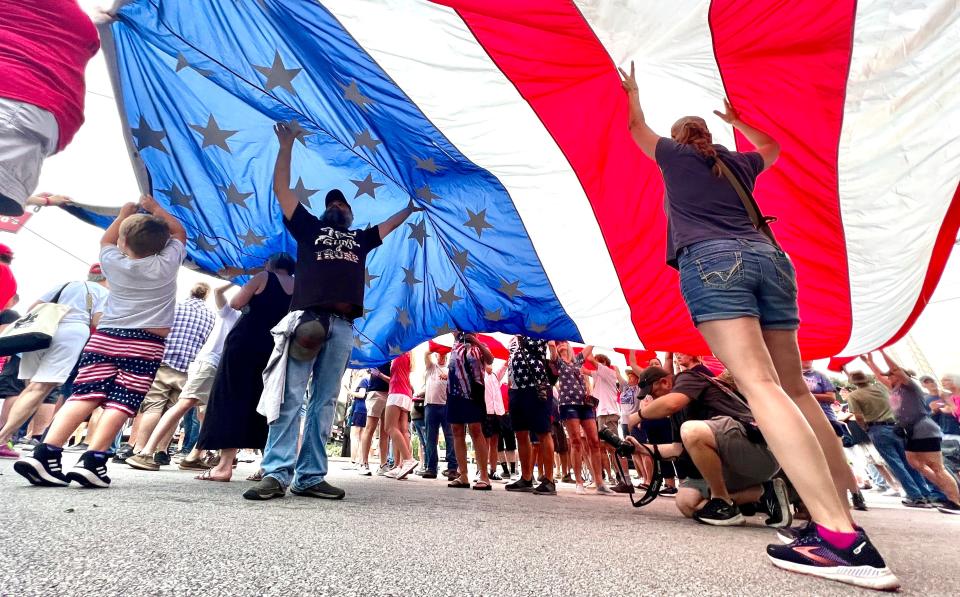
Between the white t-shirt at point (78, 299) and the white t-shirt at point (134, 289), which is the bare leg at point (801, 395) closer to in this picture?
the white t-shirt at point (134, 289)

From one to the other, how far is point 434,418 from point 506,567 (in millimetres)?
4709

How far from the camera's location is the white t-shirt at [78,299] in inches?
145

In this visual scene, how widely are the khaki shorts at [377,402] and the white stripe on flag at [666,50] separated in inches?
164

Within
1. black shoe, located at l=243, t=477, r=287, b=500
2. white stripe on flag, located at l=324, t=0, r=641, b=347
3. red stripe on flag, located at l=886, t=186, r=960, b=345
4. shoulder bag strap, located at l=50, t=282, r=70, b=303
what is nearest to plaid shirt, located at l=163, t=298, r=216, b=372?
shoulder bag strap, located at l=50, t=282, r=70, b=303

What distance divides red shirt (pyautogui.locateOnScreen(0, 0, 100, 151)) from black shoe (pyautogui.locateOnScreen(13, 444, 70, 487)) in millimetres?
1436

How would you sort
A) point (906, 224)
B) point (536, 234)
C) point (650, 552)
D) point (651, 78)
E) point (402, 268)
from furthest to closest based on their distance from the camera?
point (402, 268) < point (536, 234) < point (906, 224) < point (651, 78) < point (650, 552)

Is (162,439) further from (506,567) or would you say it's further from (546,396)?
(506,567)

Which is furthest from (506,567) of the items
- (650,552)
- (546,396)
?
(546,396)

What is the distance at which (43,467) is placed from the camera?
2225 millimetres

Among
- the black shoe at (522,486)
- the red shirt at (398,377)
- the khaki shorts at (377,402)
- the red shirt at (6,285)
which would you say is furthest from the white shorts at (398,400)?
the red shirt at (6,285)

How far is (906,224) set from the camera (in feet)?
8.80

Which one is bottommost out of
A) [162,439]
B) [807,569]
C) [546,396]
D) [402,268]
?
[807,569]

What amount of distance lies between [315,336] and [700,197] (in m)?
1.78

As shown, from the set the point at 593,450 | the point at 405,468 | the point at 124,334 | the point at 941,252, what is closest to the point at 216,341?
the point at 124,334
